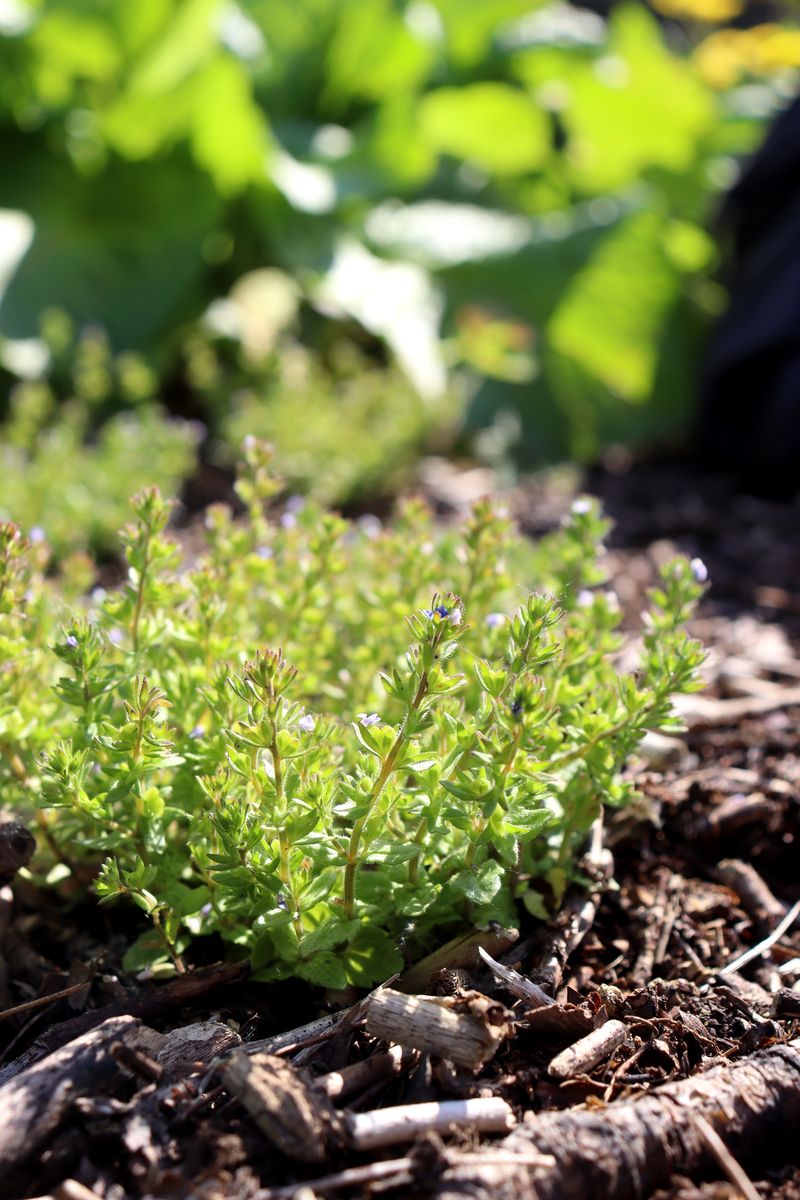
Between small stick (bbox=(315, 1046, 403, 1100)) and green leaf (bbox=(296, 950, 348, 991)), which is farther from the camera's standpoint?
green leaf (bbox=(296, 950, 348, 991))

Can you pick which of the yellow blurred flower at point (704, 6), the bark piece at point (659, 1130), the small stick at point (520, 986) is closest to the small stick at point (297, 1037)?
the small stick at point (520, 986)

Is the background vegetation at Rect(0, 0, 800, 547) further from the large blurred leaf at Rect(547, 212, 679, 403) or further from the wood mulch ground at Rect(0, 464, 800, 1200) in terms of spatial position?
the wood mulch ground at Rect(0, 464, 800, 1200)

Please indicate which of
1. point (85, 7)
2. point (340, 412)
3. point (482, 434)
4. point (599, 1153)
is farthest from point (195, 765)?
point (85, 7)

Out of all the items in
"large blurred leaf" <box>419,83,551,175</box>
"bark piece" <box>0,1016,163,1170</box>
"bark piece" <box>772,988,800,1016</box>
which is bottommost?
"bark piece" <box>0,1016,163,1170</box>

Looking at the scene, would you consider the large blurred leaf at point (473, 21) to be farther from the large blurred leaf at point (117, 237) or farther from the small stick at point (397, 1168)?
the small stick at point (397, 1168)

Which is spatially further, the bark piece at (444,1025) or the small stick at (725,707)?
Result: the small stick at (725,707)

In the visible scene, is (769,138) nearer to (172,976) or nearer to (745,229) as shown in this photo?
(745,229)

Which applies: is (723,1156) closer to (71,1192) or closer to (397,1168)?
(397,1168)

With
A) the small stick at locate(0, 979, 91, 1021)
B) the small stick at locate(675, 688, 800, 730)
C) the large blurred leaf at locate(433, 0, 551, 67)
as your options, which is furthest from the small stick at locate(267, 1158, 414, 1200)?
the large blurred leaf at locate(433, 0, 551, 67)
